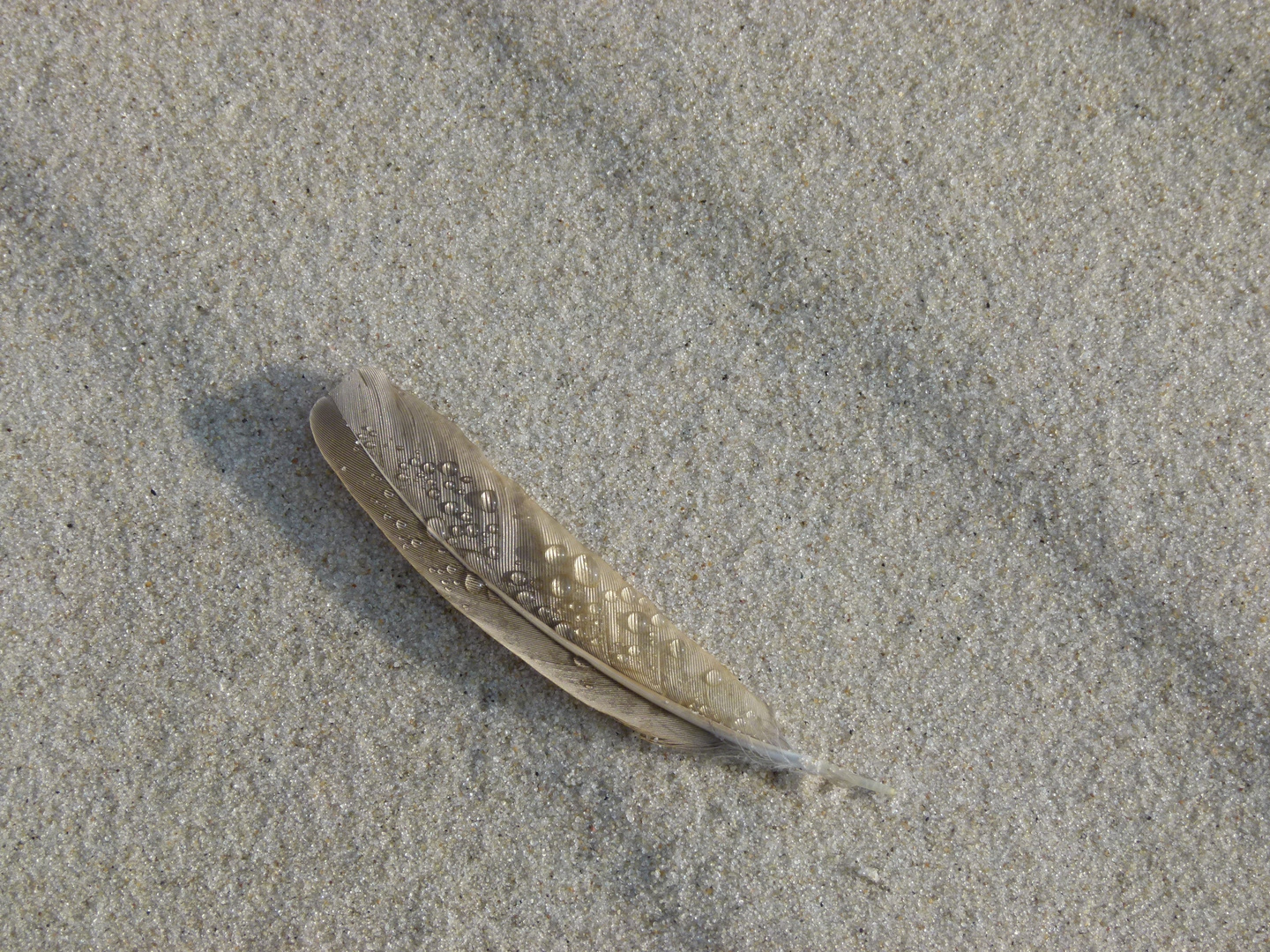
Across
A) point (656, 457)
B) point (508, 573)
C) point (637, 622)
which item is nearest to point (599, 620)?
point (637, 622)

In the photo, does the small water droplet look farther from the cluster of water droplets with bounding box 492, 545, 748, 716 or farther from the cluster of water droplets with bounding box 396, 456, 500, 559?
the cluster of water droplets with bounding box 396, 456, 500, 559

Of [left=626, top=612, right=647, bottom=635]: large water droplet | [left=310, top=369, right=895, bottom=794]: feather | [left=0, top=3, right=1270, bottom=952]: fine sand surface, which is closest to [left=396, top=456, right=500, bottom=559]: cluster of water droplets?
[left=310, top=369, right=895, bottom=794]: feather

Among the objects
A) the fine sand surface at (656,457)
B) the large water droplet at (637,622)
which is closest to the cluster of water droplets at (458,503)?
the fine sand surface at (656,457)

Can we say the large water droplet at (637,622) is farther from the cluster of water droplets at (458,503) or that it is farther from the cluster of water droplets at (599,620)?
the cluster of water droplets at (458,503)

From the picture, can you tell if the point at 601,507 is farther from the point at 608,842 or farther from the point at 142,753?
the point at 142,753

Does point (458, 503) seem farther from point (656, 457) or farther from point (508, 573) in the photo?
point (656, 457)

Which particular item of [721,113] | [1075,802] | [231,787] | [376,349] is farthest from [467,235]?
[1075,802]
